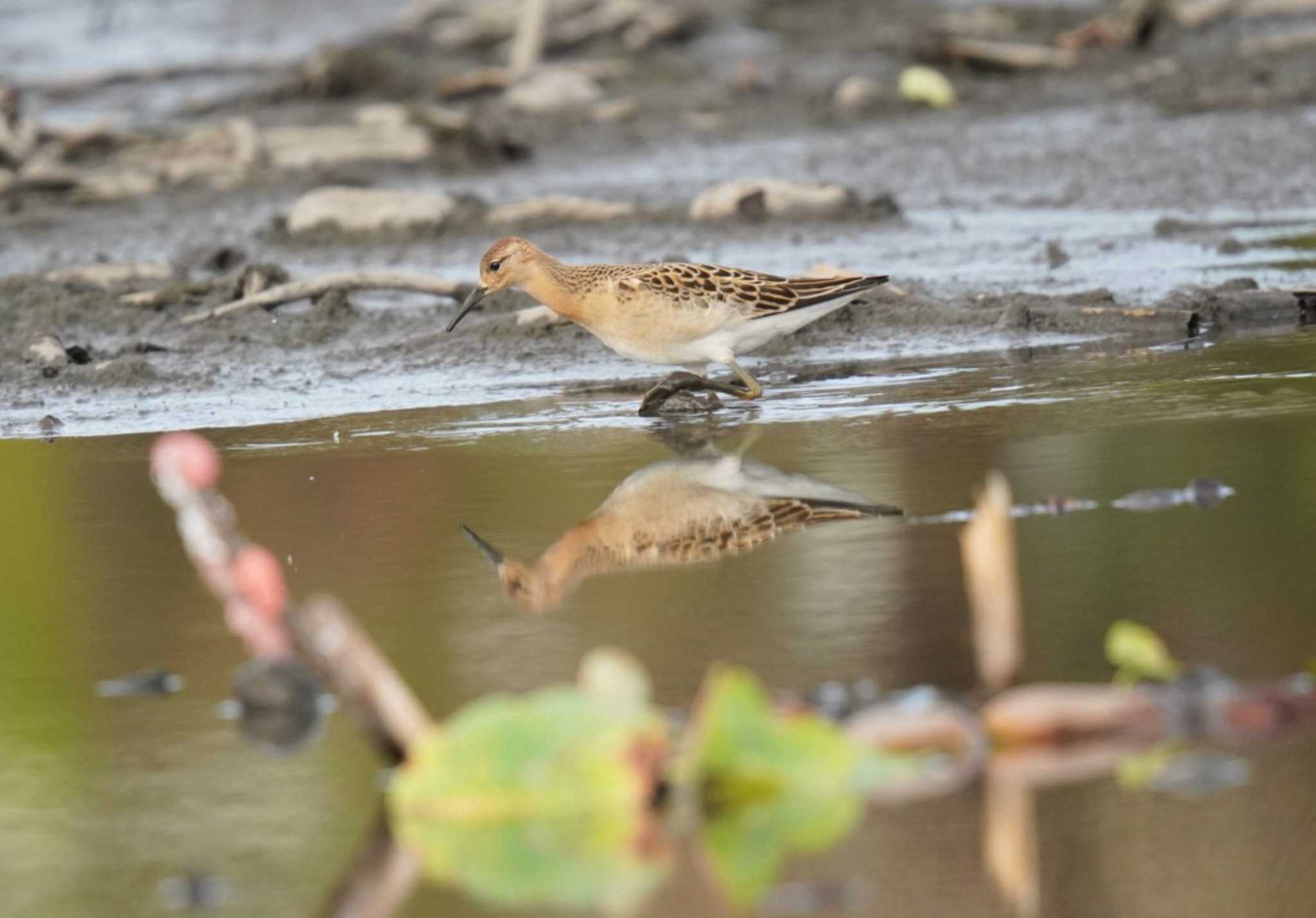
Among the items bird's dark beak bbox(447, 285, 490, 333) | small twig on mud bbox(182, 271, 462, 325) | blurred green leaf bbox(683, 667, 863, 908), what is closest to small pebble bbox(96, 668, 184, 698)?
blurred green leaf bbox(683, 667, 863, 908)

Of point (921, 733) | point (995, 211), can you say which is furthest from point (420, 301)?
point (921, 733)

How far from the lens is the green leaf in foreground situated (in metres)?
4.39

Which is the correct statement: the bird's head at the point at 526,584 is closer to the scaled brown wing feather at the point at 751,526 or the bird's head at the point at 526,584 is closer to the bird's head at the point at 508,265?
the scaled brown wing feather at the point at 751,526

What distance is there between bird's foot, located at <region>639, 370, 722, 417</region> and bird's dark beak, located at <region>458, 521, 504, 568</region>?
2114 mm

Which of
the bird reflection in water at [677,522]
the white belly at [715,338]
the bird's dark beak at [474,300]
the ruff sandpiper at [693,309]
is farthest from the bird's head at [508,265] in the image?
the bird reflection in water at [677,522]

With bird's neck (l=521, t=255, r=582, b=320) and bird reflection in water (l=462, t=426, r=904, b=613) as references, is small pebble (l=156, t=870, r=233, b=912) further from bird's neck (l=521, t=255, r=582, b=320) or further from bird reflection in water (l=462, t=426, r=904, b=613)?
bird's neck (l=521, t=255, r=582, b=320)

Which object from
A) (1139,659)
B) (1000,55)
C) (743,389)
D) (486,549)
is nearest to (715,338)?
(743,389)

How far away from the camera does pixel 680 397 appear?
31.9ft

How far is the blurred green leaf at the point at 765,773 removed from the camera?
445 cm

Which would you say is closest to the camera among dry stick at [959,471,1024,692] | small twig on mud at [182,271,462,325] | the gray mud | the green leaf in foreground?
the green leaf in foreground

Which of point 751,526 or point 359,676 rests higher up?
point 359,676

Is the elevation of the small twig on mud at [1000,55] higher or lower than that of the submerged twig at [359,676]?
higher

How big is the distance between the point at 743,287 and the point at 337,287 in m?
3.14

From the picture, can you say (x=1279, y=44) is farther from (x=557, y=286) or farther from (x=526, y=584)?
(x=526, y=584)
